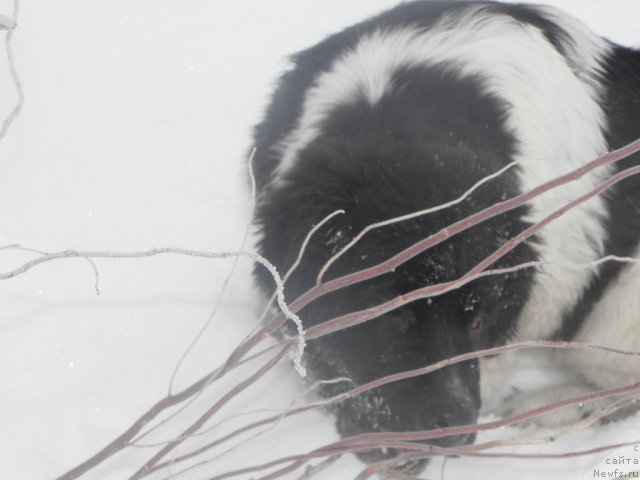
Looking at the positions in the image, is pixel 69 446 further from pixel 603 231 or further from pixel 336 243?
pixel 603 231

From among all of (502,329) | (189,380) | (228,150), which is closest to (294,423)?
(189,380)

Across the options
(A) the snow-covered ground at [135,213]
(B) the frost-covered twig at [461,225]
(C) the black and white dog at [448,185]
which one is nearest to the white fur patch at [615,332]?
(C) the black and white dog at [448,185]

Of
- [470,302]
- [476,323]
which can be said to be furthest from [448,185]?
[476,323]

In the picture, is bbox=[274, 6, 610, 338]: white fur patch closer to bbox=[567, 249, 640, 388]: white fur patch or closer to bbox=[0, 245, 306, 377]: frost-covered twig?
bbox=[567, 249, 640, 388]: white fur patch

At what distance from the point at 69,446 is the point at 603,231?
231cm

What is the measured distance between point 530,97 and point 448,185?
0.77 metres

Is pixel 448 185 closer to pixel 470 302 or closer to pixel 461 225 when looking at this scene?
pixel 470 302

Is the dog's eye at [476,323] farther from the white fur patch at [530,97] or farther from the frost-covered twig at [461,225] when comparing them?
the frost-covered twig at [461,225]

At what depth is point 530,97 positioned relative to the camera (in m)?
3.62

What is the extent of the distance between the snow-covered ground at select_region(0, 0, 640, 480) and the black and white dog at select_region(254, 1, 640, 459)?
1.40 ft

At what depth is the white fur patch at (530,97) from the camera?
11.5ft

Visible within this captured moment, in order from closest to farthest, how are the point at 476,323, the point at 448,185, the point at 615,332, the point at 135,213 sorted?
the point at 448,185 < the point at 476,323 < the point at 615,332 < the point at 135,213

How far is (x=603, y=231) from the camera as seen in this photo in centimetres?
372

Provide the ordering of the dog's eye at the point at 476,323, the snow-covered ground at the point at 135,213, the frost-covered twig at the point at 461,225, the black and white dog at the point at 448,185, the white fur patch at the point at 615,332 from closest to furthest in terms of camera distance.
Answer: the frost-covered twig at the point at 461,225
the black and white dog at the point at 448,185
the dog's eye at the point at 476,323
the snow-covered ground at the point at 135,213
the white fur patch at the point at 615,332
